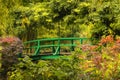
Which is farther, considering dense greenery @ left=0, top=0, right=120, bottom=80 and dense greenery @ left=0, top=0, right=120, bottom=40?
dense greenery @ left=0, top=0, right=120, bottom=40

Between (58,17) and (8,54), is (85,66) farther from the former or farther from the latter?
(58,17)

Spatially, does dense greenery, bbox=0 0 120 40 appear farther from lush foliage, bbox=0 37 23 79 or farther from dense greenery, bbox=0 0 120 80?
lush foliage, bbox=0 37 23 79

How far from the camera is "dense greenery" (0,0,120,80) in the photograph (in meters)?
9.60

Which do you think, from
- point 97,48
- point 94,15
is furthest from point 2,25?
point 94,15

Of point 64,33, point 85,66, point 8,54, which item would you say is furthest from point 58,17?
point 85,66

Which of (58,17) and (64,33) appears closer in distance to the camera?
(58,17)

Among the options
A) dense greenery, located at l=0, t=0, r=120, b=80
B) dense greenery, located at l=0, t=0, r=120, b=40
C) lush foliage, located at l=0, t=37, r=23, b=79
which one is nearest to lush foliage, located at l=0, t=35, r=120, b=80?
dense greenery, located at l=0, t=0, r=120, b=80

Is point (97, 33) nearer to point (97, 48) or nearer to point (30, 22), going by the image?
point (97, 48)

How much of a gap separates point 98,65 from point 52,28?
12.7m

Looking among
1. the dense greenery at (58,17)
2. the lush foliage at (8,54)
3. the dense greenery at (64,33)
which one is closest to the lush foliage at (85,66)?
the dense greenery at (64,33)

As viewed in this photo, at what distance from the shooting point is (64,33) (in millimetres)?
23641

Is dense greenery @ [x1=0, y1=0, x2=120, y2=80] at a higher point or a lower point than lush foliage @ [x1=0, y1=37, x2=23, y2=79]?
higher

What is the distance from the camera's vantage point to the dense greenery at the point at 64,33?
9602mm

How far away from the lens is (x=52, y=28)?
859 inches
